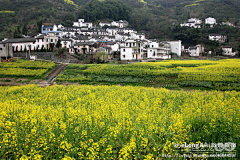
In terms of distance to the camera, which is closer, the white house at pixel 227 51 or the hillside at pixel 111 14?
the white house at pixel 227 51

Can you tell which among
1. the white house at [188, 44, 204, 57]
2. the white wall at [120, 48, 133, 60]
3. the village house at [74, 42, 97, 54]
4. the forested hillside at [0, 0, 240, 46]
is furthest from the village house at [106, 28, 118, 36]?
the white wall at [120, 48, 133, 60]

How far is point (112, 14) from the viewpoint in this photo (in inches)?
4515

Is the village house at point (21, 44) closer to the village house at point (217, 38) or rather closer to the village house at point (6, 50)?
the village house at point (6, 50)

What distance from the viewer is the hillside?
96000 millimetres

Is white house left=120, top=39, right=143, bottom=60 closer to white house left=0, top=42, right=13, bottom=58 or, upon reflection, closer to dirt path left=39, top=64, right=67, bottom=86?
dirt path left=39, top=64, right=67, bottom=86

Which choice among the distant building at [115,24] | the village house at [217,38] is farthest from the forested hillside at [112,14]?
the village house at [217,38]

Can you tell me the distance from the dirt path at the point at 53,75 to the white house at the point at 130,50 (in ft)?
64.7

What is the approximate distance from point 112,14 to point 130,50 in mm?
64497

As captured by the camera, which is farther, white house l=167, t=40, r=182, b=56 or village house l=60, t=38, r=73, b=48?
white house l=167, t=40, r=182, b=56

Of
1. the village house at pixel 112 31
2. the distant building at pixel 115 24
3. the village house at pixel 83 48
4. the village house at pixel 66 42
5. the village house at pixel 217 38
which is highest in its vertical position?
the distant building at pixel 115 24

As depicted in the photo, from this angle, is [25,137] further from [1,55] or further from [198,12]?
[198,12]

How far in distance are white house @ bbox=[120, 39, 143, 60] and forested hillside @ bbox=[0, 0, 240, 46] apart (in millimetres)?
30889

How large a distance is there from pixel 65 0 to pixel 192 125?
153247 mm

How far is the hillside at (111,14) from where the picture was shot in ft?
315
